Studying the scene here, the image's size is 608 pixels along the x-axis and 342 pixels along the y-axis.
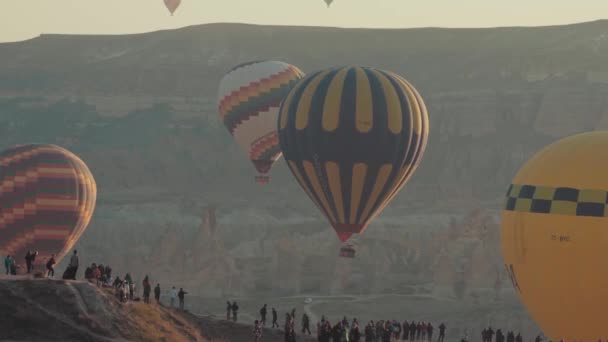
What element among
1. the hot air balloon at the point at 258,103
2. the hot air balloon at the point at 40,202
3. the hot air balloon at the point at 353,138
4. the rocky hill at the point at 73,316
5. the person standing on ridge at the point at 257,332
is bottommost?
the person standing on ridge at the point at 257,332

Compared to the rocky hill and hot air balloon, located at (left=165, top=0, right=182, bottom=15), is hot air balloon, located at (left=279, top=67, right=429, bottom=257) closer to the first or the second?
hot air balloon, located at (left=165, top=0, right=182, bottom=15)

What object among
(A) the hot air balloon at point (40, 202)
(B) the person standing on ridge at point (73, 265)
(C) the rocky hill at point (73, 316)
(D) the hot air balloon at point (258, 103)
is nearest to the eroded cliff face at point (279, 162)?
(D) the hot air balloon at point (258, 103)

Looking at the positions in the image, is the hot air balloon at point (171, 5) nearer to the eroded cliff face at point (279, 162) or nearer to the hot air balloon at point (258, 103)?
the hot air balloon at point (258, 103)

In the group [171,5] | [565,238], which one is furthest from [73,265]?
[565,238]

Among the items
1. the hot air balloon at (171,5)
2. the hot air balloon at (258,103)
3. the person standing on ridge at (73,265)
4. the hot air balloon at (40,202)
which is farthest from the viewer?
the hot air balloon at (258,103)

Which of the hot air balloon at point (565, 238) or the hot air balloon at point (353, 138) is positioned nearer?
the hot air balloon at point (565, 238)

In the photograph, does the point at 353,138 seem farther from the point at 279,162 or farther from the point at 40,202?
the point at 279,162

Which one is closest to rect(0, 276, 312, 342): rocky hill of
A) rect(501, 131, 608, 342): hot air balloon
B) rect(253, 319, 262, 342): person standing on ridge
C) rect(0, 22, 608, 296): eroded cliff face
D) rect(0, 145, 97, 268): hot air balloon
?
rect(253, 319, 262, 342): person standing on ridge
